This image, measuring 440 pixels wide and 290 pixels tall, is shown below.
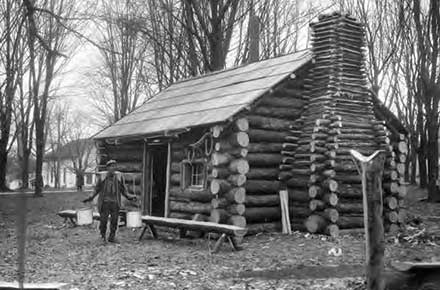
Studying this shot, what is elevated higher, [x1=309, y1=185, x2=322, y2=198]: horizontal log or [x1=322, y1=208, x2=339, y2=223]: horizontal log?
[x1=309, y1=185, x2=322, y2=198]: horizontal log

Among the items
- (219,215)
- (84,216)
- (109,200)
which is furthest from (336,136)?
(84,216)

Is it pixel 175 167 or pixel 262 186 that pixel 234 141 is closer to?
pixel 262 186

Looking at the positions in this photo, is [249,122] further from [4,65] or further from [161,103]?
[4,65]

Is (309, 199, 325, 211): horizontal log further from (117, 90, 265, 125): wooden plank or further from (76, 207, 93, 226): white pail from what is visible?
(76, 207, 93, 226): white pail

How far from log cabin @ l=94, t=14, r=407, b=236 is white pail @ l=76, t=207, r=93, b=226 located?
227 cm

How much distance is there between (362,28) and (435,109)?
858 centimetres

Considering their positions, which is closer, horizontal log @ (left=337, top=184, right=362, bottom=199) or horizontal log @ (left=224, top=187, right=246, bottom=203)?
horizontal log @ (left=224, top=187, right=246, bottom=203)

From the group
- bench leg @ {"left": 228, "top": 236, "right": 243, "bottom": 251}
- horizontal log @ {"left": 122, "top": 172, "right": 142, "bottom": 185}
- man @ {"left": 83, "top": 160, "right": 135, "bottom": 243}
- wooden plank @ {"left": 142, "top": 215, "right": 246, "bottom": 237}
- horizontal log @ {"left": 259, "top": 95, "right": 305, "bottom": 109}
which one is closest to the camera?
wooden plank @ {"left": 142, "top": 215, "right": 246, "bottom": 237}

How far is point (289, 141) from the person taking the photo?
14.2 m

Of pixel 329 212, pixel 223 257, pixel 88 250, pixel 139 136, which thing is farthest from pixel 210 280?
pixel 139 136

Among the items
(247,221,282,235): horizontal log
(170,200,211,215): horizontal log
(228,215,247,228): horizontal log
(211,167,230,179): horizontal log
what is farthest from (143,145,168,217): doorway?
(228,215,247,228): horizontal log

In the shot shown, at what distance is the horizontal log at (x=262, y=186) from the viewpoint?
13415mm

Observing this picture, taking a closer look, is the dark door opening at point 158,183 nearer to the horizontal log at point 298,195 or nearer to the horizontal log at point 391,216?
the horizontal log at point 298,195

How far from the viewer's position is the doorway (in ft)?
53.3
